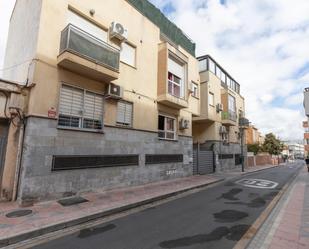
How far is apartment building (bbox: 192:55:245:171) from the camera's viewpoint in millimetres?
19531

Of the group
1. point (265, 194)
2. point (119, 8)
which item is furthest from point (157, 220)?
point (119, 8)

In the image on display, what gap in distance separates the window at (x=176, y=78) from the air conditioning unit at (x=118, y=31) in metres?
4.17

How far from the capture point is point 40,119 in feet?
24.8

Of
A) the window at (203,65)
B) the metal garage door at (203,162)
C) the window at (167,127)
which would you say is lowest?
the metal garage door at (203,162)

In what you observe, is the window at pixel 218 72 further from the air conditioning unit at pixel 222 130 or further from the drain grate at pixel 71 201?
the drain grate at pixel 71 201

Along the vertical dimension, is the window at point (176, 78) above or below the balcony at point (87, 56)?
above

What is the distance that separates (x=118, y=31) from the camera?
34.1ft

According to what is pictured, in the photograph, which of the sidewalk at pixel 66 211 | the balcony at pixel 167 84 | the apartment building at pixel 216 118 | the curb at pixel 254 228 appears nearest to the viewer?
the curb at pixel 254 228

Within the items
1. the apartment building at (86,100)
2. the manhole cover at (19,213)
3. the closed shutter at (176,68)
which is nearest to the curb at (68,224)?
the manhole cover at (19,213)

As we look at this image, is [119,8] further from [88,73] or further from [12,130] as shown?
[12,130]

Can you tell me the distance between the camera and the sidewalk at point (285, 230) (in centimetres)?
438

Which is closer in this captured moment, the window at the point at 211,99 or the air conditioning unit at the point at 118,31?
the air conditioning unit at the point at 118,31

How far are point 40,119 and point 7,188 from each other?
8.24 ft

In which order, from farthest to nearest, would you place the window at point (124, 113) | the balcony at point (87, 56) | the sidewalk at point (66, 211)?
the window at point (124, 113) → the balcony at point (87, 56) → the sidewalk at point (66, 211)
